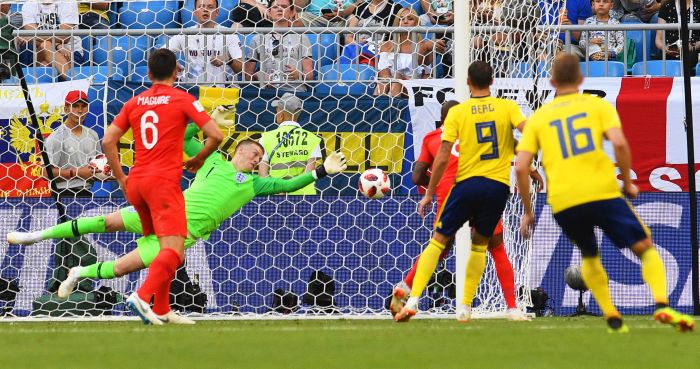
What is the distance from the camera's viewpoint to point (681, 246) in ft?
40.8

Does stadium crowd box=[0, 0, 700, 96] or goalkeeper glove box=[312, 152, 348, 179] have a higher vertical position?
stadium crowd box=[0, 0, 700, 96]

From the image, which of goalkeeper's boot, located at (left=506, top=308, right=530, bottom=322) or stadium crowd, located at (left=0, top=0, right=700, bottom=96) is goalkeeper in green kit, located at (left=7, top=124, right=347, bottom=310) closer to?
stadium crowd, located at (left=0, top=0, right=700, bottom=96)

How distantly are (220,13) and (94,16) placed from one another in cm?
143

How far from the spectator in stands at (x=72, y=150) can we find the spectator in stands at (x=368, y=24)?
106 inches

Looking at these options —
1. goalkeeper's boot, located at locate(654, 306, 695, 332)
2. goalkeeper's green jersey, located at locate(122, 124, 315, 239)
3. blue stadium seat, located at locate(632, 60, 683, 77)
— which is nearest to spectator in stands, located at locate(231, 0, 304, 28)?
goalkeeper's green jersey, located at locate(122, 124, 315, 239)

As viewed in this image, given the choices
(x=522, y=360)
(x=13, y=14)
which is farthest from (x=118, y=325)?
(x=13, y=14)

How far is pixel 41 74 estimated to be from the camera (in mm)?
12742

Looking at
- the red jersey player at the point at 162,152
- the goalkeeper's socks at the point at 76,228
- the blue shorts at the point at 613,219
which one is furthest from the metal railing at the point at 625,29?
the blue shorts at the point at 613,219

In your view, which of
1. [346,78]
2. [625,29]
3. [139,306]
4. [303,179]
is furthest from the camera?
[625,29]

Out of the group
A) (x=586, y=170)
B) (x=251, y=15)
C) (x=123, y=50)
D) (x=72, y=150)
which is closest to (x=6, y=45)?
(x=72, y=150)

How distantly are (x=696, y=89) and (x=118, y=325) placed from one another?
248 inches

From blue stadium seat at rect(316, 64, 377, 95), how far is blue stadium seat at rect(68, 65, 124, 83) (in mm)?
2032

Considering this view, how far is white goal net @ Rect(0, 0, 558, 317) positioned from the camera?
11898 mm

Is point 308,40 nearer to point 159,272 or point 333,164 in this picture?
point 333,164
